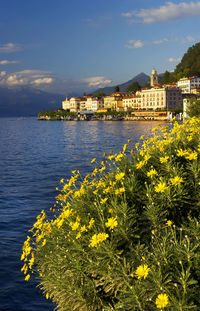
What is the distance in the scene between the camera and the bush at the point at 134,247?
10.4ft

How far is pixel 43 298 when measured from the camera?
7680 mm

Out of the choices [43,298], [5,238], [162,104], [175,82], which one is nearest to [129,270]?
[43,298]

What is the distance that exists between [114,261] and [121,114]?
161989 mm

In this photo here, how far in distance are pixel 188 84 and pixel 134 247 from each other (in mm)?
159209

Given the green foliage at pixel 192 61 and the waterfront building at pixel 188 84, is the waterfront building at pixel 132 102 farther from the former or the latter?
the green foliage at pixel 192 61

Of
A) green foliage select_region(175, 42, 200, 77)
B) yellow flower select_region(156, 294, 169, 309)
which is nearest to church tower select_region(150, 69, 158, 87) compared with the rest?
green foliage select_region(175, 42, 200, 77)

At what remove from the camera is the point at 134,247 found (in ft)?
12.8

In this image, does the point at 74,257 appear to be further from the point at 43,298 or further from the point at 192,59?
the point at 192,59

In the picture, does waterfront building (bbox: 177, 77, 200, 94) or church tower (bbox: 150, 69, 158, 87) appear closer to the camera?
waterfront building (bbox: 177, 77, 200, 94)

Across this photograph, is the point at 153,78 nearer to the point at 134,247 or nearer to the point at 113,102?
the point at 113,102

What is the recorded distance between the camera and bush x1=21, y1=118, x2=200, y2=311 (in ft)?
10.4

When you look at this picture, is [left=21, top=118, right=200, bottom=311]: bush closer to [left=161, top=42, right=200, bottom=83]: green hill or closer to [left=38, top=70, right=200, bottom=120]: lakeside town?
[left=38, top=70, right=200, bottom=120]: lakeside town

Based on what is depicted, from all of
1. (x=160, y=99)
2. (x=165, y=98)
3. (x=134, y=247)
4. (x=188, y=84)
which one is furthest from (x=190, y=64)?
(x=134, y=247)

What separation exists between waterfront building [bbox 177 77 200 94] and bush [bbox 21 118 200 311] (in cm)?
15710
